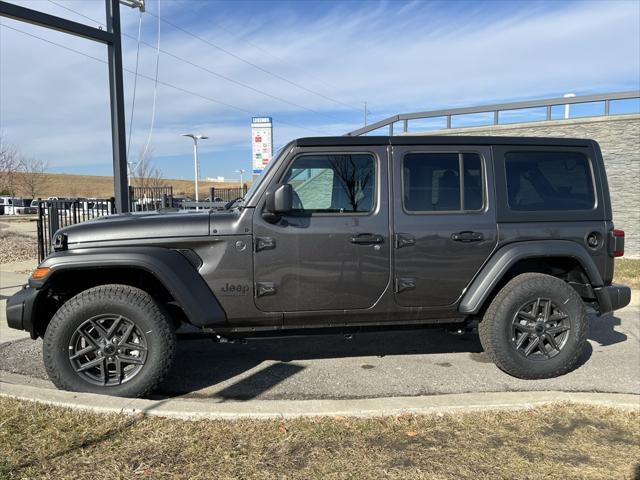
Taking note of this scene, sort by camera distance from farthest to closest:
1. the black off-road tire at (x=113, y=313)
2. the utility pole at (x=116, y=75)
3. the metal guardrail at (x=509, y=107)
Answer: the metal guardrail at (x=509, y=107), the utility pole at (x=116, y=75), the black off-road tire at (x=113, y=313)

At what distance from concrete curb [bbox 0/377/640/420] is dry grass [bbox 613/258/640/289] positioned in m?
4.91

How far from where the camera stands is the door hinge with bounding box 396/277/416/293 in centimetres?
400

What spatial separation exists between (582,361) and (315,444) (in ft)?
10.3

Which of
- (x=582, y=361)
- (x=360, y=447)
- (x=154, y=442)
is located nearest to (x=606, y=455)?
(x=360, y=447)

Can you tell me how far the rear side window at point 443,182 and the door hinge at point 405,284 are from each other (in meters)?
0.57

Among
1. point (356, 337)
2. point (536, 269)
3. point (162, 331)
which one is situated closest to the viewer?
point (162, 331)

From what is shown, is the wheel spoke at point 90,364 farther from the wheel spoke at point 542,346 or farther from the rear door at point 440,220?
the wheel spoke at point 542,346

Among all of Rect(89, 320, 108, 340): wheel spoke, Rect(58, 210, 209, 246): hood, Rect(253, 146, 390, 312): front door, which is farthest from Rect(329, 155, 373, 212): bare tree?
Rect(89, 320, 108, 340): wheel spoke

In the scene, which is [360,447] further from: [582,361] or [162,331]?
[582,361]

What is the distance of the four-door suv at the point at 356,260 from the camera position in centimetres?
366

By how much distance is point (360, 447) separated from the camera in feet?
9.52

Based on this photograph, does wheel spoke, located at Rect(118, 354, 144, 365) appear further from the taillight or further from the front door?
the taillight

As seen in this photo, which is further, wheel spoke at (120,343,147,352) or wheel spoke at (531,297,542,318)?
wheel spoke at (531,297,542,318)

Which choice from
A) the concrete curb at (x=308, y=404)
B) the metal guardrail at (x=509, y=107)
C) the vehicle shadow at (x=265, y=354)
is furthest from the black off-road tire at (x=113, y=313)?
the metal guardrail at (x=509, y=107)
